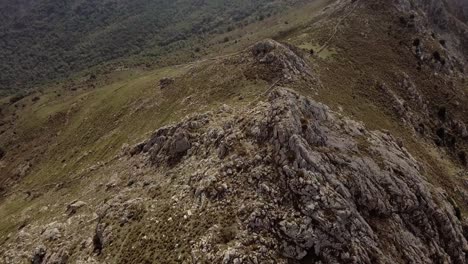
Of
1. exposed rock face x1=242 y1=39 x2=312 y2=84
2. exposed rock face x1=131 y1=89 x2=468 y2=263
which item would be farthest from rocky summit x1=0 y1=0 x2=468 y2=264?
exposed rock face x1=242 y1=39 x2=312 y2=84

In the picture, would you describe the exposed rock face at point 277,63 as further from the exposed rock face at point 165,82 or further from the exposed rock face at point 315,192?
the exposed rock face at point 165,82

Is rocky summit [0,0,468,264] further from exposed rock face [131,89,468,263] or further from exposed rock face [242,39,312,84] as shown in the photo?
exposed rock face [242,39,312,84]

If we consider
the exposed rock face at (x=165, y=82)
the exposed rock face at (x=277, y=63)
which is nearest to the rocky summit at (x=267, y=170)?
the exposed rock face at (x=277, y=63)

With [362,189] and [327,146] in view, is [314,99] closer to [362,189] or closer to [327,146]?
[327,146]

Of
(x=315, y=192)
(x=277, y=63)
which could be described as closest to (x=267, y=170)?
(x=315, y=192)

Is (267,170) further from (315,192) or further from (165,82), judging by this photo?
(165,82)

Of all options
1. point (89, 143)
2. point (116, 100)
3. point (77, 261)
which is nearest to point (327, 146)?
point (77, 261)
